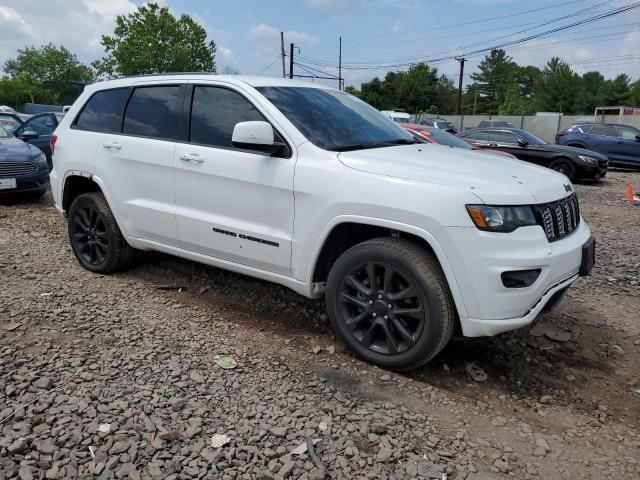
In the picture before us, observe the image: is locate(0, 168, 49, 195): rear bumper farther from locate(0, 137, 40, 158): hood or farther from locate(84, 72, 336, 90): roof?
locate(84, 72, 336, 90): roof

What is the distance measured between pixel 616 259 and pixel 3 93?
67.1m

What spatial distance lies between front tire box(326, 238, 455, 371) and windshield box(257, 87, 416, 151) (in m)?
0.82

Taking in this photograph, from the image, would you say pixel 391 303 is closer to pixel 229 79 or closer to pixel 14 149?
pixel 229 79

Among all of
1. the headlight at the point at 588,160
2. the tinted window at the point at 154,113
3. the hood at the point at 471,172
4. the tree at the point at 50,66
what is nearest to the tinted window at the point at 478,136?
the headlight at the point at 588,160

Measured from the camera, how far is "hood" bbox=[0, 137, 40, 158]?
27.4ft

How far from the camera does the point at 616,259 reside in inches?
233

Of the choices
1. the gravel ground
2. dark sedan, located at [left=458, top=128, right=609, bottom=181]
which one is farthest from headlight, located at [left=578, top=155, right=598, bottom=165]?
the gravel ground

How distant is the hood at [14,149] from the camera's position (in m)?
8.36

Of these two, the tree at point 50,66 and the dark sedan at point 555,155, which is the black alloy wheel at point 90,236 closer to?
the dark sedan at point 555,155

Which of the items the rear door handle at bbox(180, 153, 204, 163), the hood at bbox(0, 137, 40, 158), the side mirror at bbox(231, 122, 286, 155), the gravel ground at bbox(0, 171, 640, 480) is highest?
the side mirror at bbox(231, 122, 286, 155)

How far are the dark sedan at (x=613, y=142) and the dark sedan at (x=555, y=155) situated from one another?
3.65 metres

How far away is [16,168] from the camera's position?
27.5 feet

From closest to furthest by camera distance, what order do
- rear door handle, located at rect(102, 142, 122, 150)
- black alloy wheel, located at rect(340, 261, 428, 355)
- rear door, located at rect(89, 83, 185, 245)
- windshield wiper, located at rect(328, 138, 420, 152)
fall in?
black alloy wheel, located at rect(340, 261, 428, 355), windshield wiper, located at rect(328, 138, 420, 152), rear door, located at rect(89, 83, 185, 245), rear door handle, located at rect(102, 142, 122, 150)

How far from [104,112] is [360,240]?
9.18 ft
